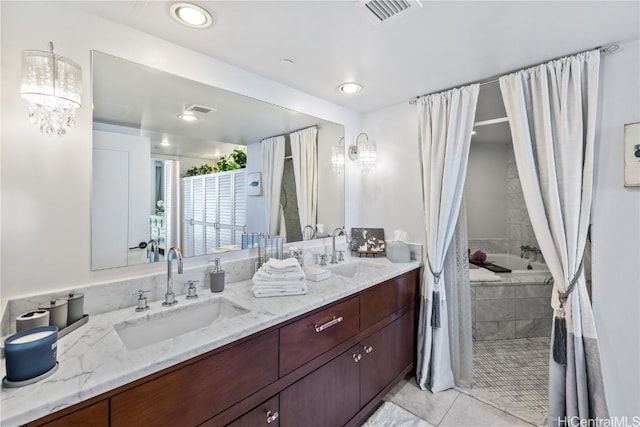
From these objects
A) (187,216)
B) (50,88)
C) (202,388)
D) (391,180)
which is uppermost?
(50,88)

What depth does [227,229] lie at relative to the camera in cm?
175

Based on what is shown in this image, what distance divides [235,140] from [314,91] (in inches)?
29.6

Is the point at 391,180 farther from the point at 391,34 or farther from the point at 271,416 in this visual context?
the point at 271,416

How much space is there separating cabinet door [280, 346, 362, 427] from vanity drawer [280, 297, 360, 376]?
0.33 ft

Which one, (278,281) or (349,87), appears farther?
(349,87)

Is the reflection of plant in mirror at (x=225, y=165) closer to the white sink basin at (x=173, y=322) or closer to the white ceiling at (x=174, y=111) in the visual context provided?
the white ceiling at (x=174, y=111)

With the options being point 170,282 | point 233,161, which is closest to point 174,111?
point 233,161

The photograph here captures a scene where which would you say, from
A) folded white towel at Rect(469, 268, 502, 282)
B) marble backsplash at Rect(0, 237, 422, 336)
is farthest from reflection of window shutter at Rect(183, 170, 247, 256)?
folded white towel at Rect(469, 268, 502, 282)

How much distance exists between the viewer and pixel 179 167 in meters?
1.57

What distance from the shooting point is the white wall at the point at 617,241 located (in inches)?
58.2

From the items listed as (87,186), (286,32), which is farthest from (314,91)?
(87,186)

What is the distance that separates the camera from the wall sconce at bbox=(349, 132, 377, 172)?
2455mm

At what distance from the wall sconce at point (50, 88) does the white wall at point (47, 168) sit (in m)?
0.12

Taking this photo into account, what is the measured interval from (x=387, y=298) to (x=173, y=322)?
1.30m
